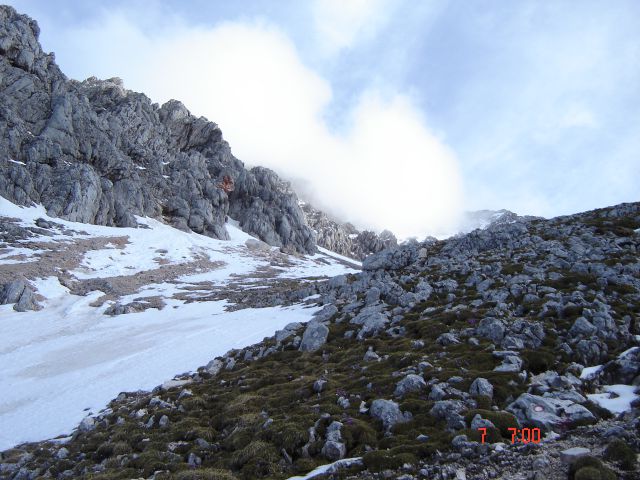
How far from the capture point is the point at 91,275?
77.8 metres

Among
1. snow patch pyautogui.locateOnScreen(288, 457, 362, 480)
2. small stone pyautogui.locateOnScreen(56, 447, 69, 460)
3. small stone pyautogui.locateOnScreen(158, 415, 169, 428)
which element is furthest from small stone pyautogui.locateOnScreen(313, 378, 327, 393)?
small stone pyautogui.locateOnScreen(56, 447, 69, 460)

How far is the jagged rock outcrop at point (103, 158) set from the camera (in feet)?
372

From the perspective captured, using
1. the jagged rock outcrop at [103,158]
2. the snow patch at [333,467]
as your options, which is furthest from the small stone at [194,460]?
the jagged rock outcrop at [103,158]

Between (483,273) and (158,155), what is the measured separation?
548 ft

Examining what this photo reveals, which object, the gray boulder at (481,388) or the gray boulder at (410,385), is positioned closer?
the gray boulder at (481,388)

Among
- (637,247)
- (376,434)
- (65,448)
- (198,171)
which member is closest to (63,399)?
(65,448)

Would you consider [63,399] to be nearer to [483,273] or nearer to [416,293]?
[416,293]

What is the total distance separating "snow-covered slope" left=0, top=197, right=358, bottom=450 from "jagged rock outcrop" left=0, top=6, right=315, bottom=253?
42.4 ft

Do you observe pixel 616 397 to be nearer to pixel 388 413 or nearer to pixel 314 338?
pixel 388 413

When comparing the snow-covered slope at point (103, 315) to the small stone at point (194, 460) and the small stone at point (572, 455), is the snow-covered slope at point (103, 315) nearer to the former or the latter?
the small stone at point (194, 460)

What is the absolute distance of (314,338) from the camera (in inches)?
1212

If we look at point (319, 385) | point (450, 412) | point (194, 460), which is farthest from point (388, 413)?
point (194, 460)
